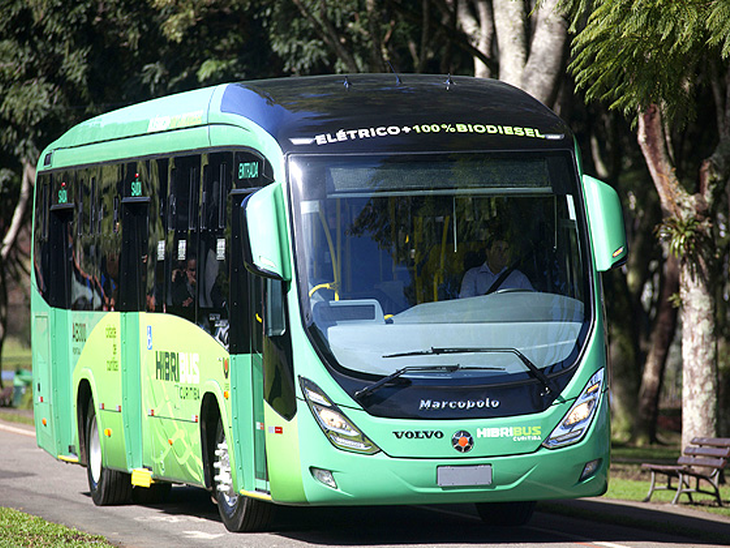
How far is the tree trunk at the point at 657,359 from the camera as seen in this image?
→ 27.7m

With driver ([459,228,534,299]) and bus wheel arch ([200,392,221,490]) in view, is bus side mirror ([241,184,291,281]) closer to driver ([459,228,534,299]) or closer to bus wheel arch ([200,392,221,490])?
driver ([459,228,534,299])

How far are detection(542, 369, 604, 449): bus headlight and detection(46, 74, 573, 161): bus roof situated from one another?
1800mm

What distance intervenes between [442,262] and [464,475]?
1495 millimetres

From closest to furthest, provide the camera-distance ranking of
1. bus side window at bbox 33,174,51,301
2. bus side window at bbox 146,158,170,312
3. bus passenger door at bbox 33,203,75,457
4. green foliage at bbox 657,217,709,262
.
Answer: bus side window at bbox 146,158,170,312 → bus passenger door at bbox 33,203,75,457 → bus side window at bbox 33,174,51,301 → green foliage at bbox 657,217,709,262

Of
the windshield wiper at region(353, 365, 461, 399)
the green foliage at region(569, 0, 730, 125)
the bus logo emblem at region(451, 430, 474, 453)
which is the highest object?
the green foliage at region(569, 0, 730, 125)

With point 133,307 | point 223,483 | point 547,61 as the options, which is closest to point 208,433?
point 223,483

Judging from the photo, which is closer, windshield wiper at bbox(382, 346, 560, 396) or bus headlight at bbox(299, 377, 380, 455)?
bus headlight at bbox(299, 377, 380, 455)

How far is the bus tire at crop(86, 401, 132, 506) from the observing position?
13.9m

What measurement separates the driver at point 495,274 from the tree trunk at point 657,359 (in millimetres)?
17319

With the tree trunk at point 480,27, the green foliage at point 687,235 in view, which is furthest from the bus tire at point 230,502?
the tree trunk at point 480,27

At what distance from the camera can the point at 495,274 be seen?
1025 centimetres

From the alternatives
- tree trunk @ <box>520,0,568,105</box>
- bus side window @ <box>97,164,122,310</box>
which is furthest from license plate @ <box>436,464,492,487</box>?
tree trunk @ <box>520,0,568,105</box>

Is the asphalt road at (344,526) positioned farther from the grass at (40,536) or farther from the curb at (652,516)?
the grass at (40,536)

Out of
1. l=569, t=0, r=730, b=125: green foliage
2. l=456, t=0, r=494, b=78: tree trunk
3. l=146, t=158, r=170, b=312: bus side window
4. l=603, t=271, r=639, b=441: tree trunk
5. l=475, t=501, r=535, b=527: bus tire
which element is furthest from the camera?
l=603, t=271, r=639, b=441: tree trunk
